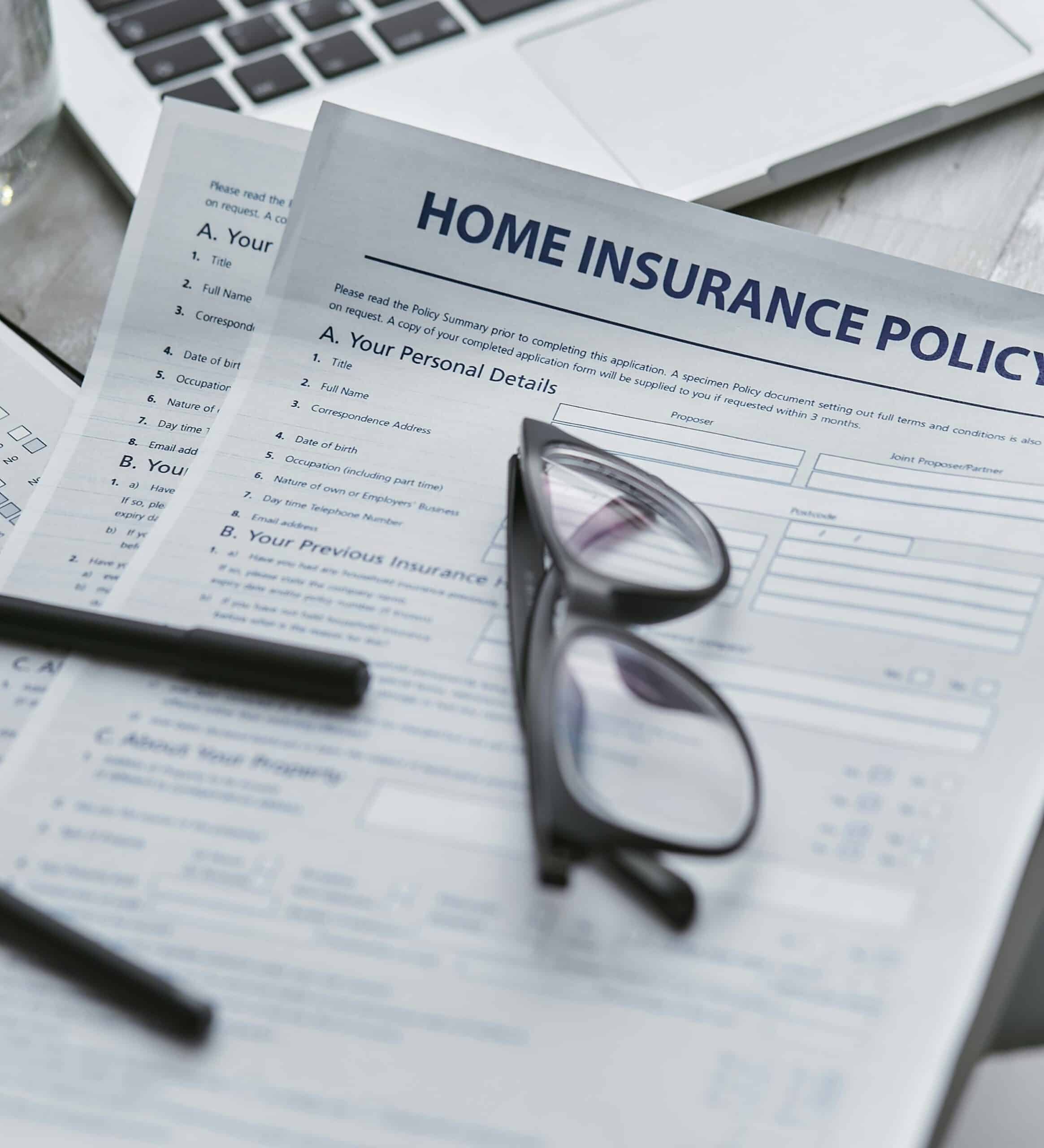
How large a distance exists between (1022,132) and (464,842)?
1.30ft

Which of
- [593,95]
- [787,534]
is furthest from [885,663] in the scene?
[593,95]

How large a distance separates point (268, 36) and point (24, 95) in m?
0.10

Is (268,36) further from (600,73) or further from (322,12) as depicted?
(600,73)

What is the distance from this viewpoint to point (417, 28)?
53cm

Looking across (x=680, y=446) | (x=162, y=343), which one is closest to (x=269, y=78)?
(x=162, y=343)

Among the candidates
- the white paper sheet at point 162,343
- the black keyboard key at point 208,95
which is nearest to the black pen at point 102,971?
the white paper sheet at point 162,343

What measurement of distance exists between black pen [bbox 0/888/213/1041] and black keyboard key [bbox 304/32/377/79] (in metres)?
0.36

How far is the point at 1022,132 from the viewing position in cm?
53

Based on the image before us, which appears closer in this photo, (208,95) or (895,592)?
(895,592)

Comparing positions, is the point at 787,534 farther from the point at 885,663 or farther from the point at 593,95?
the point at 593,95

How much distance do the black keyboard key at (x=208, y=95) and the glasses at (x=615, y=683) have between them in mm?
206

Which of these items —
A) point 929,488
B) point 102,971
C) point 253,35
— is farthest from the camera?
point 253,35

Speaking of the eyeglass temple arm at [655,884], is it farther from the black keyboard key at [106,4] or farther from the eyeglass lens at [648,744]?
the black keyboard key at [106,4]

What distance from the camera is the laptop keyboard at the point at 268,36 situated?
0.51 meters
